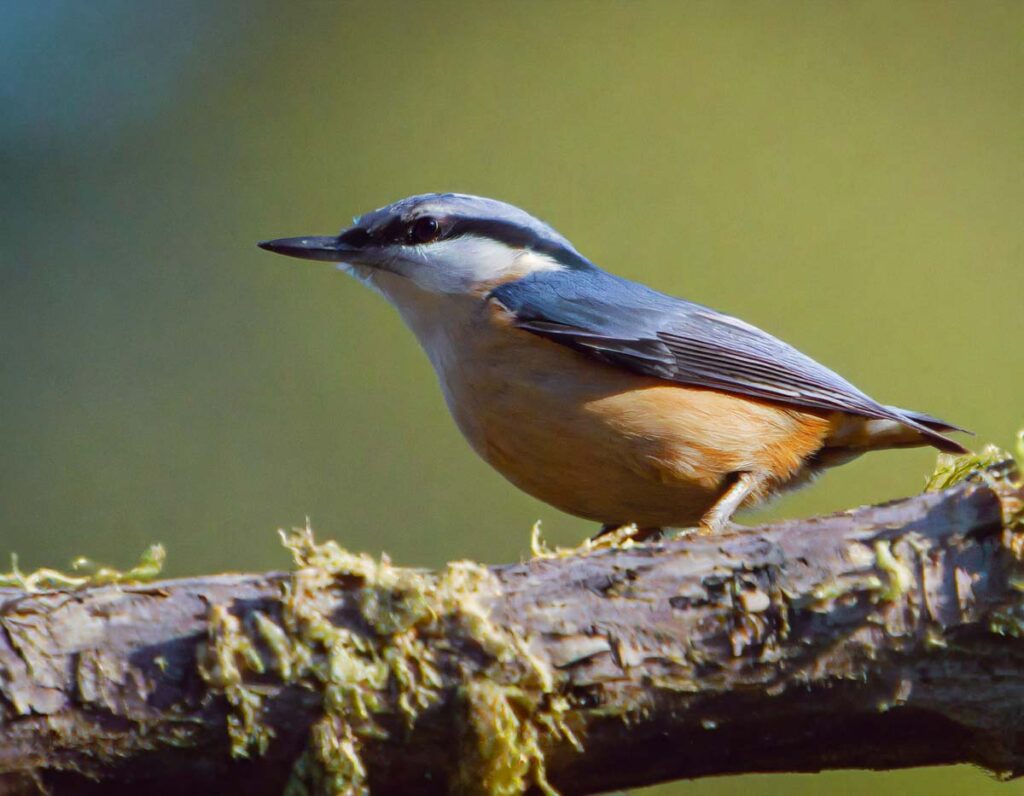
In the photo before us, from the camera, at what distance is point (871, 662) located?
174 cm

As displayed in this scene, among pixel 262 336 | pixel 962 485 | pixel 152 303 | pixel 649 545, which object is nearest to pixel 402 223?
pixel 649 545

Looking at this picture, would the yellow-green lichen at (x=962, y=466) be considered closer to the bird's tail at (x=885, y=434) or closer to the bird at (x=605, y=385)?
the bird's tail at (x=885, y=434)

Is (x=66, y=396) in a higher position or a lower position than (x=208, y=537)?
higher

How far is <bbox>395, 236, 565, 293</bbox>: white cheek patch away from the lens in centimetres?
315

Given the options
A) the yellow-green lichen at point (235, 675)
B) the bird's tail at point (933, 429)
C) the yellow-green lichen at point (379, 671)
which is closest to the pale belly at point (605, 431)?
the bird's tail at point (933, 429)

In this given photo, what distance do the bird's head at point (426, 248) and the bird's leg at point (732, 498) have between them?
900 mm

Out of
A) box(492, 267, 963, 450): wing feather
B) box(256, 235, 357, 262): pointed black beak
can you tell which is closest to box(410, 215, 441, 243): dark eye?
box(256, 235, 357, 262): pointed black beak

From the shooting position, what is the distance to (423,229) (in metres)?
3.22

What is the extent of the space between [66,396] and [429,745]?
480 centimetres

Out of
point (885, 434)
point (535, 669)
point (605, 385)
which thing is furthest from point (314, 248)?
point (535, 669)

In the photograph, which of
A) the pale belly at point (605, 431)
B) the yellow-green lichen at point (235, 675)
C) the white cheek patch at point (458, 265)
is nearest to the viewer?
the yellow-green lichen at point (235, 675)

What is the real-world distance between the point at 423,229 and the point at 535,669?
182 cm

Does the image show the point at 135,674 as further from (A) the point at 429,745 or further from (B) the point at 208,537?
(B) the point at 208,537

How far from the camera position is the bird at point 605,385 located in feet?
9.07
